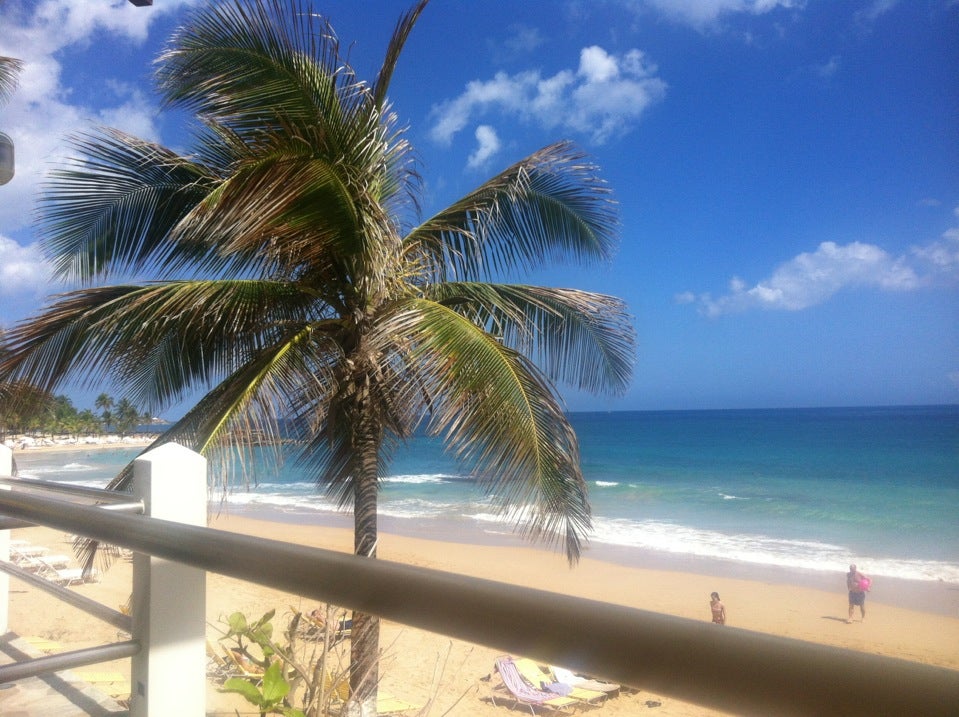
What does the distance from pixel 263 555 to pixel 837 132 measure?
83156 mm

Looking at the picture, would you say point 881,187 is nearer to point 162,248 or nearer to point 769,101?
point 769,101

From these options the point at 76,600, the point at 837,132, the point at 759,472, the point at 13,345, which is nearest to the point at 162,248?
the point at 13,345

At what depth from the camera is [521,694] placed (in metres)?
4.99

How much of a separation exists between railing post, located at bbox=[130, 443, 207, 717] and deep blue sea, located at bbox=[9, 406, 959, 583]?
398cm

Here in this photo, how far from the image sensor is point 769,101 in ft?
248

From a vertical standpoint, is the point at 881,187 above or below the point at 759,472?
above

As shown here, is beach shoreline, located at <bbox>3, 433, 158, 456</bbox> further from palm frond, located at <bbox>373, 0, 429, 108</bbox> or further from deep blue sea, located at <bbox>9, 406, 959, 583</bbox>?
palm frond, located at <bbox>373, 0, 429, 108</bbox>

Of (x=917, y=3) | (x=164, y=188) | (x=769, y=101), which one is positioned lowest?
(x=164, y=188)

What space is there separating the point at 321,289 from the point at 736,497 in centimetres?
3173

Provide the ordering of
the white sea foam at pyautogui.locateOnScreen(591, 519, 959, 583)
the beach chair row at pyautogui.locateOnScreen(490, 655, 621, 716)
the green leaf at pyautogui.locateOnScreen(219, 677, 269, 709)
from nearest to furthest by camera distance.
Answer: the green leaf at pyautogui.locateOnScreen(219, 677, 269, 709) < the beach chair row at pyautogui.locateOnScreen(490, 655, 621, 716) < the white sea foam at pyautogui.locateOnScreen(591, 519, 959, 583)

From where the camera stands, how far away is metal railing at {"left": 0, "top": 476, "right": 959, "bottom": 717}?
0.49m

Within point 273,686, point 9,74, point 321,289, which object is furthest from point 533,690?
point 9,74

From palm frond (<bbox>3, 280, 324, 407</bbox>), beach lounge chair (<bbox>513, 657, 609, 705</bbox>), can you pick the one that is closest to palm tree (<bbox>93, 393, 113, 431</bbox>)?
palm frond (<bbox>3, 280, 324, 407</bbox>)

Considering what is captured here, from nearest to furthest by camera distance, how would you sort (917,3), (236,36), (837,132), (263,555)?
(263,555), (236,36), (917,3), (837,132)
